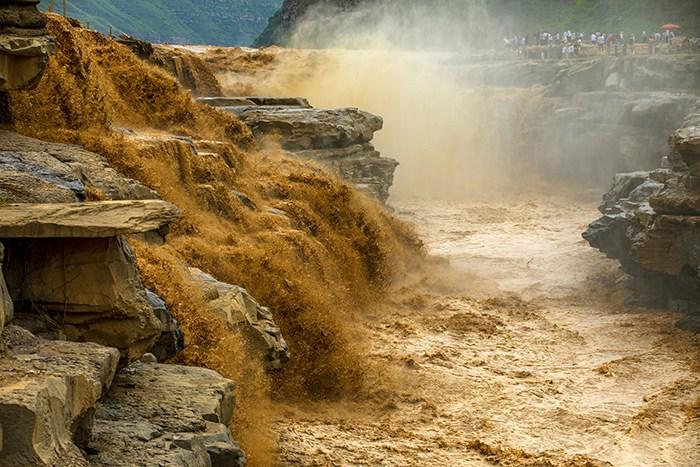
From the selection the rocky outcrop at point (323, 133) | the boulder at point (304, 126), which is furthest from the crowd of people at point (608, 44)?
the boulder at point (304, 126)

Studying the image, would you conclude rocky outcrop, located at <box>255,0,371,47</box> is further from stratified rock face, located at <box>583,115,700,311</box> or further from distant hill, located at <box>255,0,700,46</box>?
stratified rock face, located at <box>583,115,700,311</box>

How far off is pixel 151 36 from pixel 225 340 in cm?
3968

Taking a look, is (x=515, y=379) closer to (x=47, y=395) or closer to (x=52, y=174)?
(x=52, y=174)

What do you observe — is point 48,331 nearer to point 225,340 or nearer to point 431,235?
point 225,340

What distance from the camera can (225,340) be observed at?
9.38 meters

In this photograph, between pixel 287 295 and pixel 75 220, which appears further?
pixel 287 295

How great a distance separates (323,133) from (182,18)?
1303 inches

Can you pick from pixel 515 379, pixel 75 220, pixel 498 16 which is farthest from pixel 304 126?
pixel 498 16

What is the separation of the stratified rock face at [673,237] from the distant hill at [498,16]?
119ft

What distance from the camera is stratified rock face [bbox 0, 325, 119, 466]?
4539 millimetres

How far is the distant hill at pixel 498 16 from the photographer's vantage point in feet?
182

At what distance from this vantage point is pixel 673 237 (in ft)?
58.5

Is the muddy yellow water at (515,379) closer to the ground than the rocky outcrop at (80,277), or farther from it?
closer to the ground

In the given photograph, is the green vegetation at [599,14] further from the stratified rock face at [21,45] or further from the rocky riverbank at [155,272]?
the stratified rock face at [21,45]
